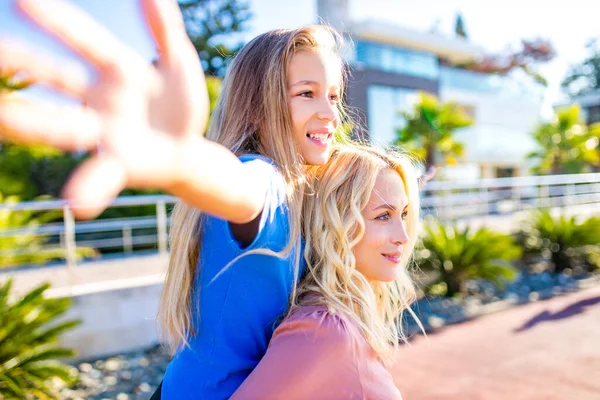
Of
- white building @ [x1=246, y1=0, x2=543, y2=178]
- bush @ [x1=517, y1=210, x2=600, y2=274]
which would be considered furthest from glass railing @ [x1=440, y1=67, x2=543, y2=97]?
bush @ [x1=517, y1=210, x2=600, y2=274]

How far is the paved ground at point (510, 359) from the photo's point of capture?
390 cm

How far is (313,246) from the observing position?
140 centimetres

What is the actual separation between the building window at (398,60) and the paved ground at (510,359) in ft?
63.3

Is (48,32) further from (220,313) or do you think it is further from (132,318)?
(132,318)

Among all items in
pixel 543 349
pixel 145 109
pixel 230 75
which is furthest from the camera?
pixel 543 349

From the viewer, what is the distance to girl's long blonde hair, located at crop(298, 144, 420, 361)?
4.41 feet

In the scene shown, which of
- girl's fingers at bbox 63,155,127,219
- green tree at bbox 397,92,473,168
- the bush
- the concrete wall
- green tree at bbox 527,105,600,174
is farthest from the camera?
green tree at bbox 527,105,600,174

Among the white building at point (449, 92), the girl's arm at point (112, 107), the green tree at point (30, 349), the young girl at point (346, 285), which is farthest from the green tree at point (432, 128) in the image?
the girl's arm at point (112, 107)

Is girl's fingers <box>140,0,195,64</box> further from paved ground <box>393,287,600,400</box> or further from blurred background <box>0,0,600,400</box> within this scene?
paved ground <box>393,287,600,400</box>

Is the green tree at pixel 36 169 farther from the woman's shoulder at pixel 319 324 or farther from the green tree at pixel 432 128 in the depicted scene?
the woman's shoulder at pixel 319 324

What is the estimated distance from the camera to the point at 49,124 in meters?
0.58

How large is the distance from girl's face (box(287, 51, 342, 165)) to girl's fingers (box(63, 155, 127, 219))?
33.5 inches

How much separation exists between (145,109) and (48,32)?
136mm

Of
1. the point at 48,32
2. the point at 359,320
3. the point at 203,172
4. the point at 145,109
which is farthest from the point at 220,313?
the point at 48,32
